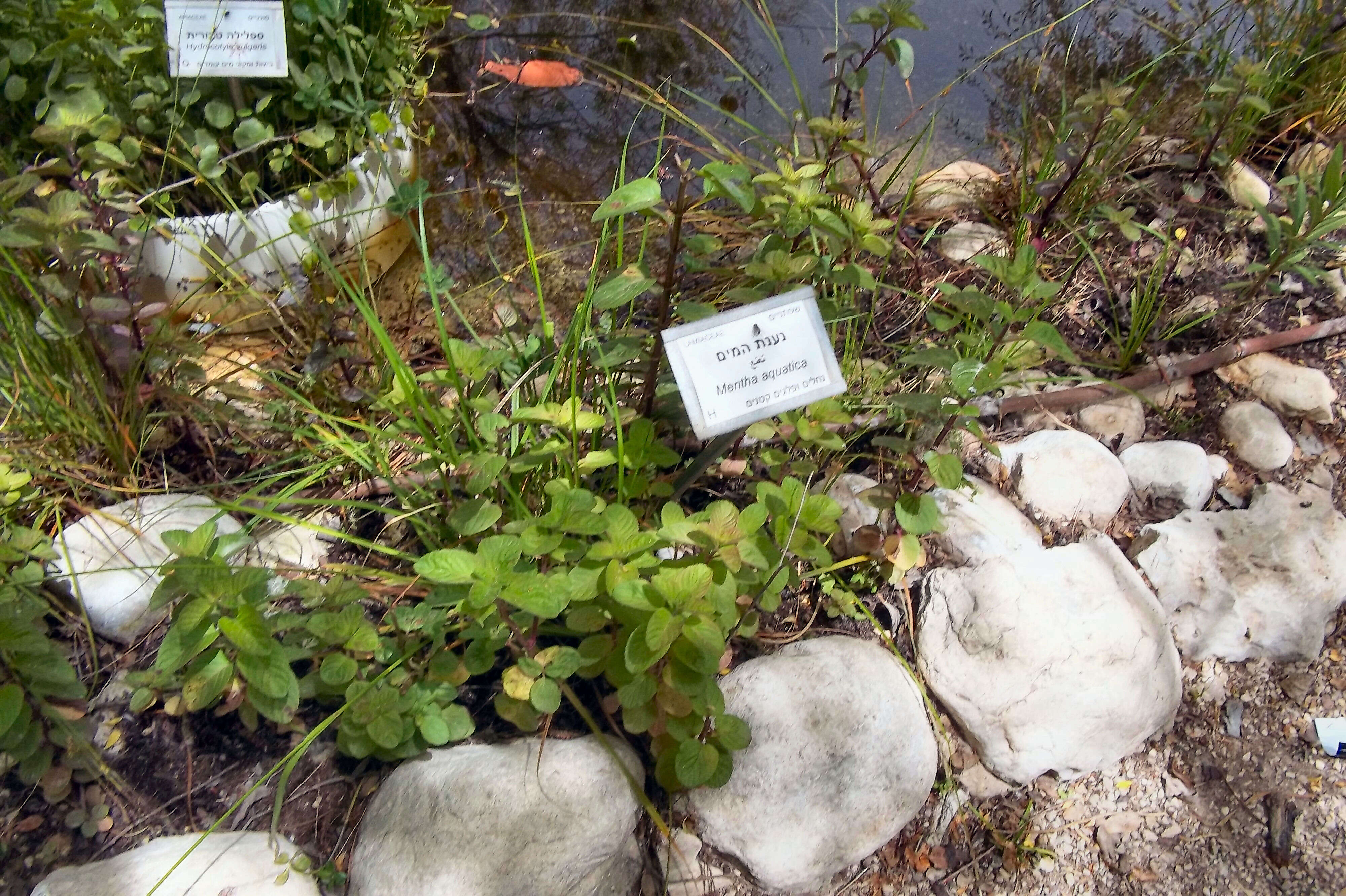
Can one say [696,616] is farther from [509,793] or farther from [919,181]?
[919,181]

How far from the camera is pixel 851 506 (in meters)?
1.71

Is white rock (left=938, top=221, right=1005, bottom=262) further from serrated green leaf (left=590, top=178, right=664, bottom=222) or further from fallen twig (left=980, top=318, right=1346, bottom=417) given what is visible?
serrated green leaf (left=590, top=178, right=664, bottom=222)

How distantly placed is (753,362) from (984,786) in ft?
3.00

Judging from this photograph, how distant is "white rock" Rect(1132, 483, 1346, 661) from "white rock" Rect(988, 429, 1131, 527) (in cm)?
11

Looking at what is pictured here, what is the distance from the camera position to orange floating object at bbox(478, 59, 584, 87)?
2582 millimetres

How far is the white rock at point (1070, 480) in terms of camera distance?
68.9 inches

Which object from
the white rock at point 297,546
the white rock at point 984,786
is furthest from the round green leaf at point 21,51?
the white rock at point 984,786

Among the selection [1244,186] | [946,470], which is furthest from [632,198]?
[1244,186]

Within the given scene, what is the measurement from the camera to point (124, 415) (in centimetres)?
162

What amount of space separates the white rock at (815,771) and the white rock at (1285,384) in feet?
4.05

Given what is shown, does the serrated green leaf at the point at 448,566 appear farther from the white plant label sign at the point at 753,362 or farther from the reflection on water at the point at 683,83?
the reflection on water at the point at 683,83

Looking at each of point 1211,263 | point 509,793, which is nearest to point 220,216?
point 509,793

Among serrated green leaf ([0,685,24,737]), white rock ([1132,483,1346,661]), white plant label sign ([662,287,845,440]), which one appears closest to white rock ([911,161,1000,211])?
white rock ([1132,483,1346,661])

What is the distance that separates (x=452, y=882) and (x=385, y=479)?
719 mm
